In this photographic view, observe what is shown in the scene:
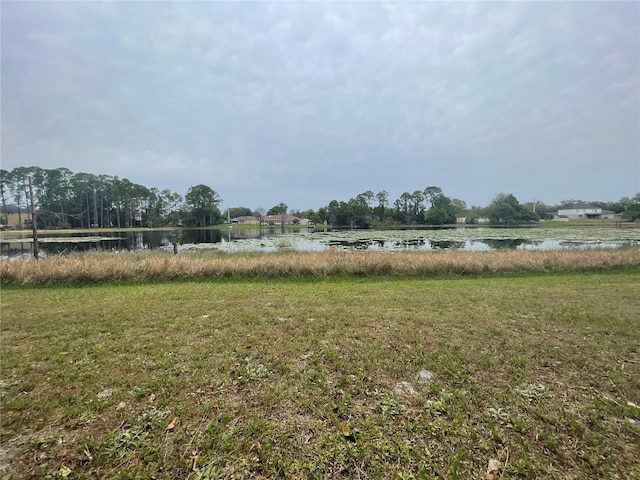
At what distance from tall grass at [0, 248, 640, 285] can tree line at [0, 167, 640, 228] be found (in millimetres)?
50811

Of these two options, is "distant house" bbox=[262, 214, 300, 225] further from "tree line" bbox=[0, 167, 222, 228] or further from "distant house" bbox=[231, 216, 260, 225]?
"tree line" bbox=[0, 167, 222, 228]

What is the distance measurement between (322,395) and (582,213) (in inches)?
4143

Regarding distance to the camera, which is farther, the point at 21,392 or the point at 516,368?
the point at 516,368

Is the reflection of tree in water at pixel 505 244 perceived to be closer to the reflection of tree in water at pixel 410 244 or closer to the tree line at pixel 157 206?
the reflection of tree in water at pixel 410 244

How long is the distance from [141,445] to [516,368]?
3.30 metres

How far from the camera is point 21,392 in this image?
7.83 ft

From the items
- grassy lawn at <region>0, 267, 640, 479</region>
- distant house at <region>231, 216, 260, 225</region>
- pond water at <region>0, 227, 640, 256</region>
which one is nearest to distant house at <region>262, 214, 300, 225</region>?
distant house at <region>231, 216, 260, 225</region>

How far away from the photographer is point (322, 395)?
2.39 m

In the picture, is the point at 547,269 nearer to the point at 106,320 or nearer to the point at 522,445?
the point at 522,445

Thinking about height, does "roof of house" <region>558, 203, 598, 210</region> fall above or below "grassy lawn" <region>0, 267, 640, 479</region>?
above

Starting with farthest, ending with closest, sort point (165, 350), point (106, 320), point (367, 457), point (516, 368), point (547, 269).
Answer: point (547, 269) < point (106, 320) < point (165, 350) < point (516, 368) < point (367, 457)

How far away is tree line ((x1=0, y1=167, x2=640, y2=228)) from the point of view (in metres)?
56.9

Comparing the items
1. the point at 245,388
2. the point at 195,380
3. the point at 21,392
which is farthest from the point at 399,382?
the point at 21,392

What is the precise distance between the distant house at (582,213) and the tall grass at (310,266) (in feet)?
285
